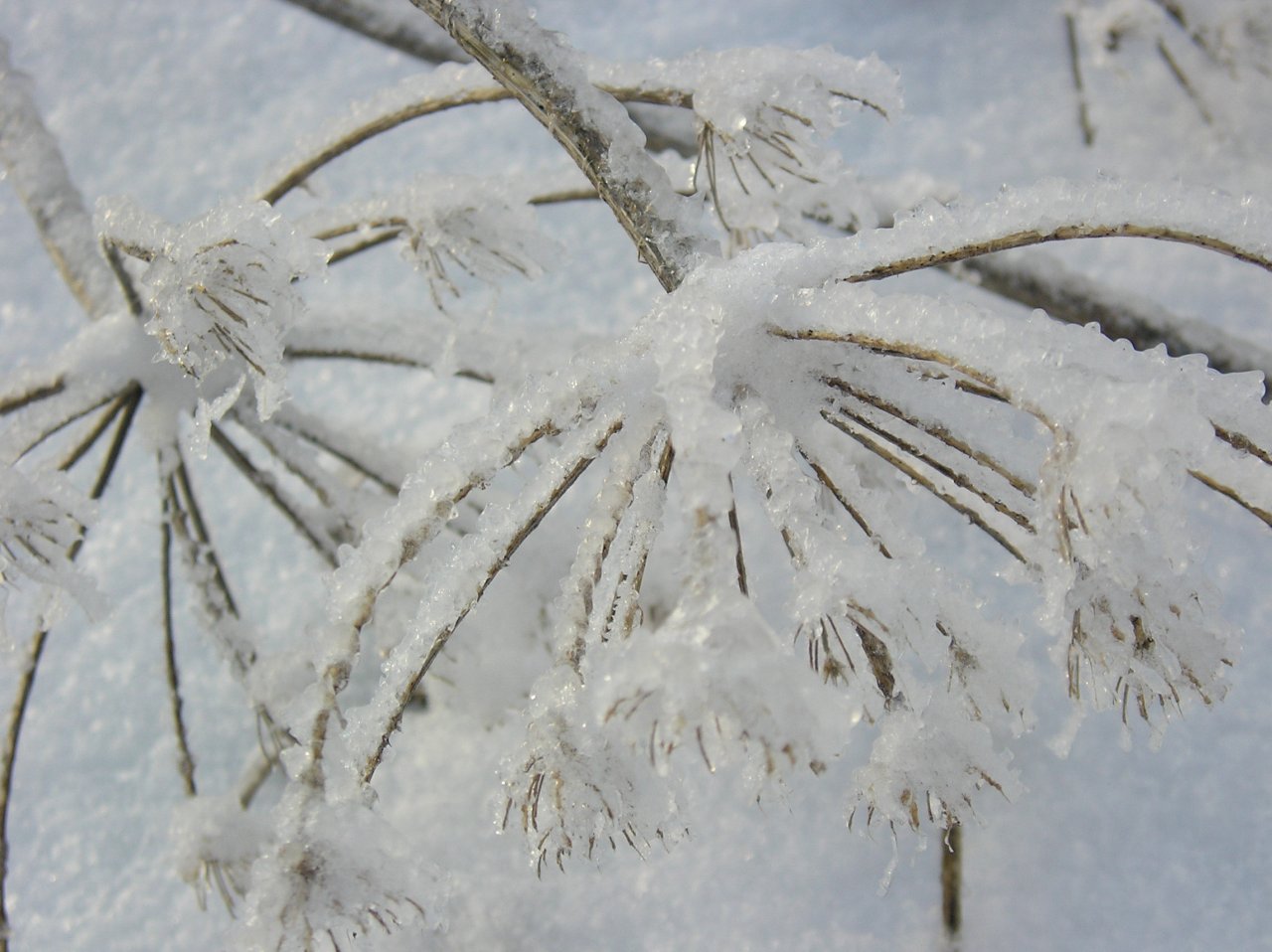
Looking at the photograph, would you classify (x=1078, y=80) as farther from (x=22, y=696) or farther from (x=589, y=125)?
(x=22, y=696)

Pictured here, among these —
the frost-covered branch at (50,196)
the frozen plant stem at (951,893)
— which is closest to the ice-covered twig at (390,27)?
the frost-covered branch at (50,196)

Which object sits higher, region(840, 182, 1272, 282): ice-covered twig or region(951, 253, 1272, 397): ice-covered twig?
region(840, 182, 1272, 282): ice-covered twig

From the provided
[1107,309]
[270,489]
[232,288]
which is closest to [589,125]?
[232,288]

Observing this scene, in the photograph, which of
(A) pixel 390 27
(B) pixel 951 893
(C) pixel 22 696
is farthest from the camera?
(A) pixel 390 27

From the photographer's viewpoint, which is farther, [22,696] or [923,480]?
[22,696]

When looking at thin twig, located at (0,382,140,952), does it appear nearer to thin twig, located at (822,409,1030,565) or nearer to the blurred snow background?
the blurred snow background

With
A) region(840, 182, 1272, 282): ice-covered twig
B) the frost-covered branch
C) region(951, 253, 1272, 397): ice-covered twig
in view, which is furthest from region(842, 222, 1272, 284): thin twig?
the frost-covered branch

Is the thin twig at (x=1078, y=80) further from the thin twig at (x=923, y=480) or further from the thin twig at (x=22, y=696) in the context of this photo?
the thin twig at (x=22, y=696)

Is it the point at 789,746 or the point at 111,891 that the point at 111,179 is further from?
the point at 789,746
